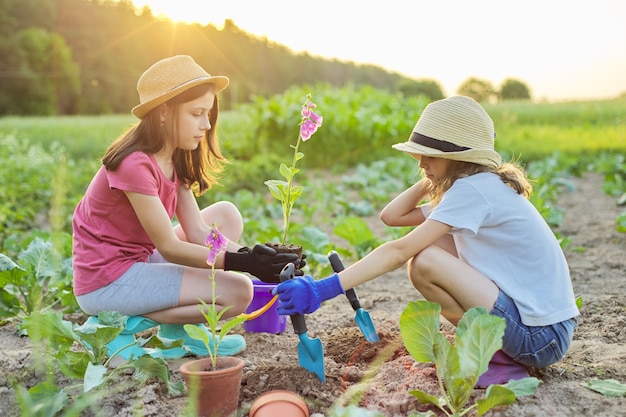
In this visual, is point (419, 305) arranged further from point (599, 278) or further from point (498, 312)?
point (599, 278)

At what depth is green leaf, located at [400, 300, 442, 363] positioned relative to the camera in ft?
5.91

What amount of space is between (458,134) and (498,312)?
606mm

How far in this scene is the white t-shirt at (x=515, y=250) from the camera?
208cm

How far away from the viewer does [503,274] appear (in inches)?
83.8

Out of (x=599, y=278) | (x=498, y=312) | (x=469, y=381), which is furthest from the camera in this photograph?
(x=599, y=278)

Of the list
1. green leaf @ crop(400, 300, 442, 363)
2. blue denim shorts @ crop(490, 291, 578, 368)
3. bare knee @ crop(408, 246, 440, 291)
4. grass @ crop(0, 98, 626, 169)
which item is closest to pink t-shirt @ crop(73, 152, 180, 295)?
bare knee @ crop(408, 246, 440, 291)

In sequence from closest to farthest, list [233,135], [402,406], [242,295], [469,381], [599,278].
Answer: [469,381], [402,406], [242,295], [599,278], [233,135]

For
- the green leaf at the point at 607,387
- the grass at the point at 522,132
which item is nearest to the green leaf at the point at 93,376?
the green leaf at the point at 607,387

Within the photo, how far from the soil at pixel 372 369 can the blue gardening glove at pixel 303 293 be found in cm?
24

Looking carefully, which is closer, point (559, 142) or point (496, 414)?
point (496, 414)

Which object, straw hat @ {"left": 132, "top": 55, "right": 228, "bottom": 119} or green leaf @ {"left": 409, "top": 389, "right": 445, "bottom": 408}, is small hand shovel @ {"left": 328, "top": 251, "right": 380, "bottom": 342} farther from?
straw hat @ {"left": 132, "top": 55, "right": 228, "bottom": 119}

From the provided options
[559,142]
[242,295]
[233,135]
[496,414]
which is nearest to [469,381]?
[496,414]

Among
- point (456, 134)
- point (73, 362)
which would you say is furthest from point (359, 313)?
point (73, 362)

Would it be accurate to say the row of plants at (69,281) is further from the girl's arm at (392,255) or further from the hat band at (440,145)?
the hat band at (440,145)
